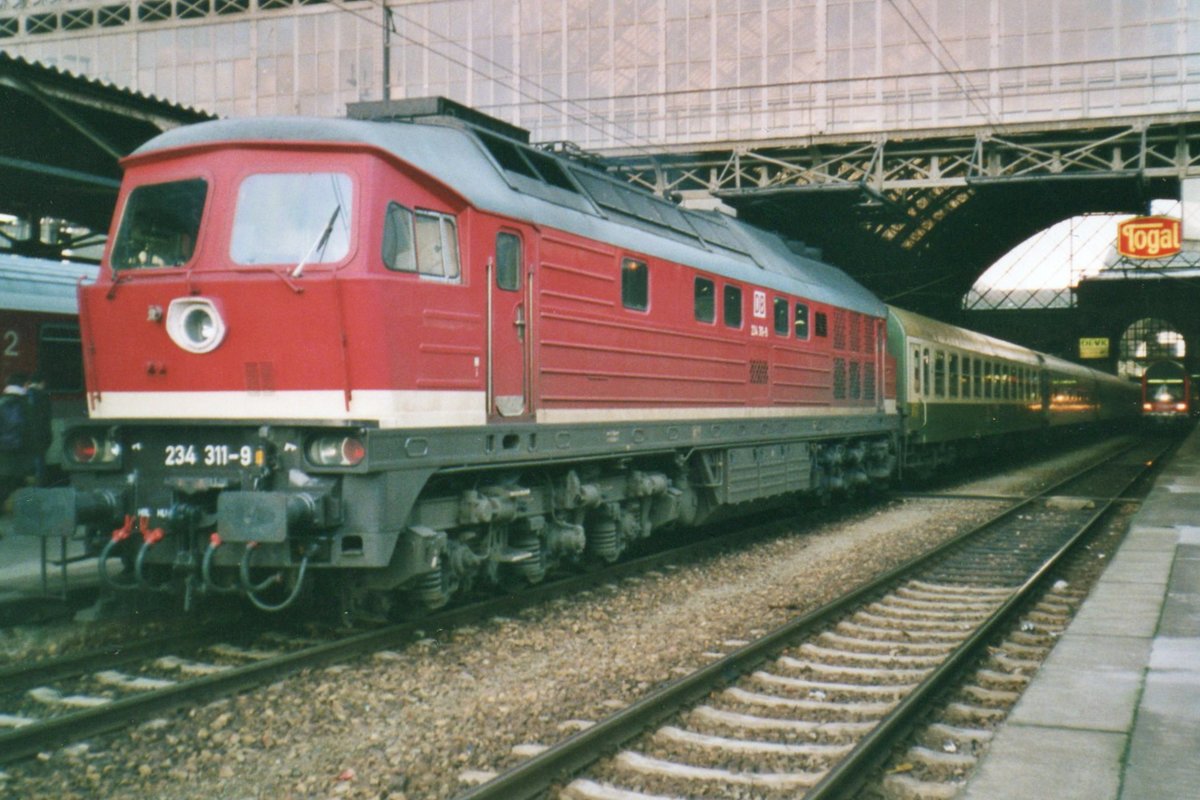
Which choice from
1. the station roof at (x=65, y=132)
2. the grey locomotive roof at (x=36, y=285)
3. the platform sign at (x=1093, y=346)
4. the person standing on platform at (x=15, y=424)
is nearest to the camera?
the person standing on platform at (x=15, y=424)

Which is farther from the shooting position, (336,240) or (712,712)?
(336,240)

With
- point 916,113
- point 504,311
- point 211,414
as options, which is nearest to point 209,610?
point 211,414

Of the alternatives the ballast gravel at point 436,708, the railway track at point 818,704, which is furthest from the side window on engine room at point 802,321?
the ballast gravel at point 436,708

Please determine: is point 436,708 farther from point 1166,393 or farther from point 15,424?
point 1166,393

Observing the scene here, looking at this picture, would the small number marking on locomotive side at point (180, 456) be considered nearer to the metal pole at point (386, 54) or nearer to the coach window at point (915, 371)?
the metal pole at point (386, 54)

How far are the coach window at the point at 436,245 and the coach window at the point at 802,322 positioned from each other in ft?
23.7

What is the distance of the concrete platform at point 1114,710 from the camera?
4.61m

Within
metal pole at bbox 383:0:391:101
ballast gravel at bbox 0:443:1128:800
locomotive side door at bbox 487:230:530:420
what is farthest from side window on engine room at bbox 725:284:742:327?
metal pole at bbox 383:0:391:101

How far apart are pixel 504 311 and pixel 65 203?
9283mm

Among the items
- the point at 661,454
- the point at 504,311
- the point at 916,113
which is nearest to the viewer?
the point at 504,311

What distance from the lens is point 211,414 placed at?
23.1ft

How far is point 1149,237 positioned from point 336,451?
21.5m

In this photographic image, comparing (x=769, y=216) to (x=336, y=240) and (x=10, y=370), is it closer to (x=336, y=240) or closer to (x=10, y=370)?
(x=10, y=370)

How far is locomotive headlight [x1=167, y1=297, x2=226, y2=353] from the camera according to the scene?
7.04m
